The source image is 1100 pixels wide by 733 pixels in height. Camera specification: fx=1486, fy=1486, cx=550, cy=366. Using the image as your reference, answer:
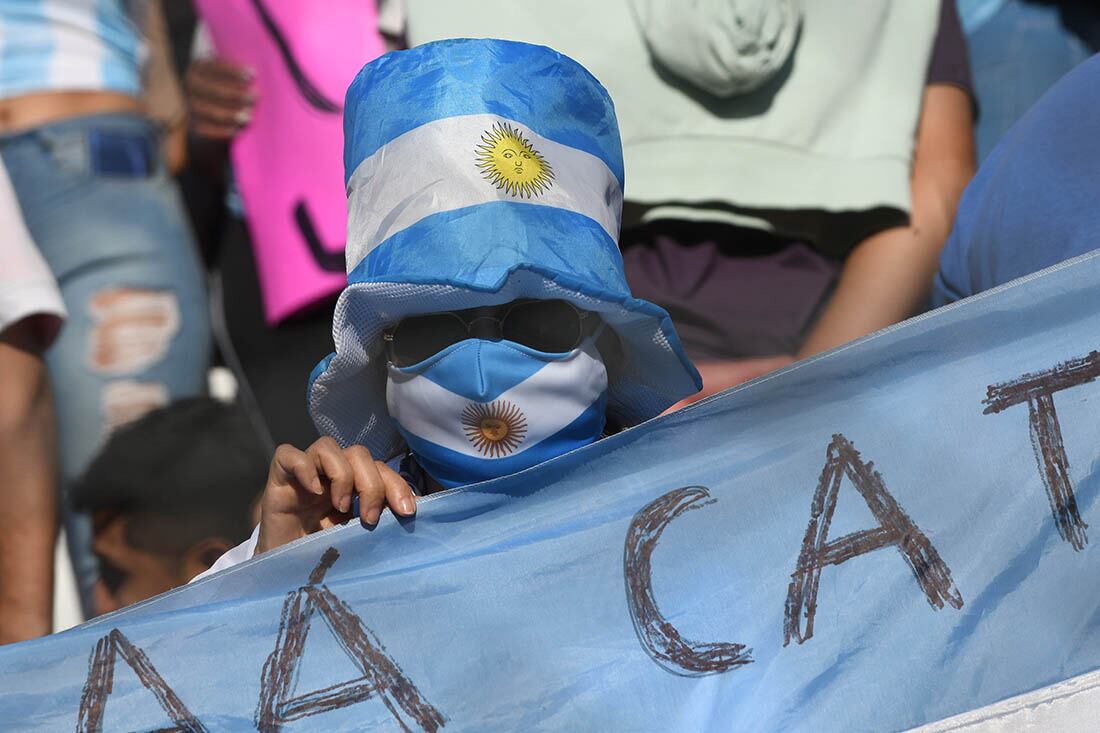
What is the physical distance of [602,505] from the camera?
1690 mm

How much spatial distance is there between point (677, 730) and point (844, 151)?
1435 mm

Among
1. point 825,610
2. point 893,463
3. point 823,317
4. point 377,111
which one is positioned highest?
point 377,111

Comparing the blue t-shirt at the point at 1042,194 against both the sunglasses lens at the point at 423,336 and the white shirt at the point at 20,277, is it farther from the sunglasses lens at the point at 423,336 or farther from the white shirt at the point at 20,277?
the white shirt at the point at 20,277

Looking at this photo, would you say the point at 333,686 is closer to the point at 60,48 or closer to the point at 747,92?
the point at 747,92

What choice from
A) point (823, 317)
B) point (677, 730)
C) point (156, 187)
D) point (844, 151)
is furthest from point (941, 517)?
Result: point (156, 187)

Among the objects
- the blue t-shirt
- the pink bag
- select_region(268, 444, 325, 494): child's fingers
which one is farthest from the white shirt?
the blue t-shirt

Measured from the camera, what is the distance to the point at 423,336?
1799 mm

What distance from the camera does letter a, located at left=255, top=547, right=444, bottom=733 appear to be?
164 cm

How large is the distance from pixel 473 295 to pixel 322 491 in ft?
0.94

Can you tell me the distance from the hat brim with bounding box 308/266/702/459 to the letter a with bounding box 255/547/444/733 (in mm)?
287

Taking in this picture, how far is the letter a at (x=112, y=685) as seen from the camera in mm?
1648

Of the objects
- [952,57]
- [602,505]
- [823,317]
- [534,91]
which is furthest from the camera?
[952,57]

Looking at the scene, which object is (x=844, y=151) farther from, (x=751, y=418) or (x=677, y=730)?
(x=677, y=730)

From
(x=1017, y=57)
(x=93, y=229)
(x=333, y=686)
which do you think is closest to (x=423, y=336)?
(x=333, y=686)
